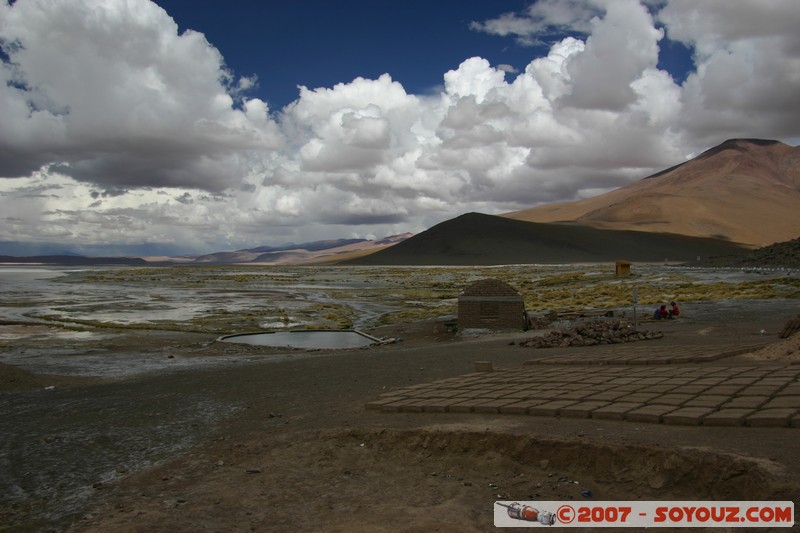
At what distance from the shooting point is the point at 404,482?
629 centimetres

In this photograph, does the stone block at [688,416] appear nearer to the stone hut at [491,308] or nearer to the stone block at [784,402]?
the stone block at [784,402]

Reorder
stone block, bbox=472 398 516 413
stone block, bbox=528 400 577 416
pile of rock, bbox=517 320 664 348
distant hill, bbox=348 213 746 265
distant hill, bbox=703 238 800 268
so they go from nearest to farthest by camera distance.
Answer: stone block, bbox=528 400 577 416 → stone block, bbox=472 398 516 413 → pile of rock, bbox=517 320 664 348 → distant hill, bbox=703 238 800 268 → distant hill, bbox=348 213 746 265

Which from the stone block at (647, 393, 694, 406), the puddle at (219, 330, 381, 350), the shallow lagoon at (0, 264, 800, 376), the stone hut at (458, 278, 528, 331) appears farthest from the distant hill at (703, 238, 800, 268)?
the stone block at (647, 393, 694, 406)

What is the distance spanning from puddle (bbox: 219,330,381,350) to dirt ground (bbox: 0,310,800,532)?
11.8 metres

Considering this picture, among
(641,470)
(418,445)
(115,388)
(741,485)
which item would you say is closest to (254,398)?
(115,388)

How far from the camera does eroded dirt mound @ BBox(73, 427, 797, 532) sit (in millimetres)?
5312

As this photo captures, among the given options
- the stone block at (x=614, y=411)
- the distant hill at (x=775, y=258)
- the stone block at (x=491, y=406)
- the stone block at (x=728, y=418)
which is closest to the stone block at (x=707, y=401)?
the stone block at (x=728, y=418)

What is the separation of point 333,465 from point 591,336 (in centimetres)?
1108

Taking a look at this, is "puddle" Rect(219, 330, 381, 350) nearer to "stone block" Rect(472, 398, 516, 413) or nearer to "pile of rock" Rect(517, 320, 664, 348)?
"pile of rock" Rect(517, 320, 664, 348)

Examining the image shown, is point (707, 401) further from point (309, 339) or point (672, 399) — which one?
point (309, 339)

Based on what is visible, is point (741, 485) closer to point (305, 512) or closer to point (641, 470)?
point (641, 470)

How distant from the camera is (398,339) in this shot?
2262cm

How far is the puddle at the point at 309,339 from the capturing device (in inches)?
878

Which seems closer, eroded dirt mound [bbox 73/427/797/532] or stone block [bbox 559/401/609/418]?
eroded dirt mound [bbox 73/427/797/532]
